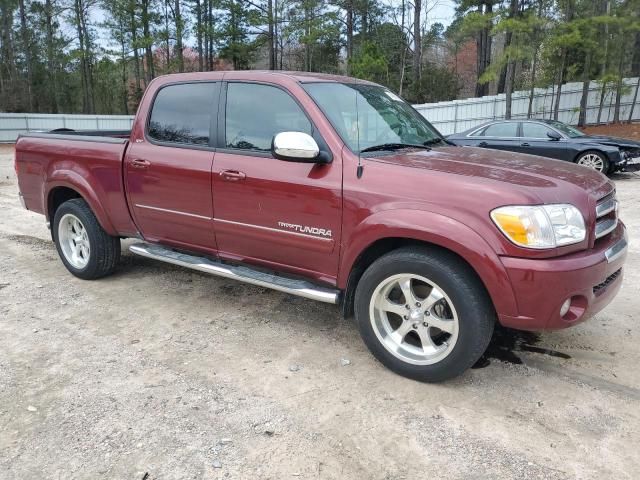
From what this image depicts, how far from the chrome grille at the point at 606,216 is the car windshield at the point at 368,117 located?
134cm

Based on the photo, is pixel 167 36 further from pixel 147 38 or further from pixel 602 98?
pixel 602 98

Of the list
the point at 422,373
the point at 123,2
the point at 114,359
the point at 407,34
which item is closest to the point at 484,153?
the point at 422,373

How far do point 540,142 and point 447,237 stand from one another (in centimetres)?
944

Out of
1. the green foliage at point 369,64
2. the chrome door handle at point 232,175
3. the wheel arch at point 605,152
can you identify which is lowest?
the wheel arch at point 605,152

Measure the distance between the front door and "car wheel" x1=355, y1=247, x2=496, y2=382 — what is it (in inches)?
15.5

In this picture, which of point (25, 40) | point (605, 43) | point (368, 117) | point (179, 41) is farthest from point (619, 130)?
point (25, 40)

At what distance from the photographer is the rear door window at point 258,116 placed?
3713mm

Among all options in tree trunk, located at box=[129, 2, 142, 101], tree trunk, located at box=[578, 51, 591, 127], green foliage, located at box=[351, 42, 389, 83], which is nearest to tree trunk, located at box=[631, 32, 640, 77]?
tree trunk, located at box=[578, 51, 591, 127]

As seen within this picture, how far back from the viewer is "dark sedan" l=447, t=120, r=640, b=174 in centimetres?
1096

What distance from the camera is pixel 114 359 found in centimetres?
358

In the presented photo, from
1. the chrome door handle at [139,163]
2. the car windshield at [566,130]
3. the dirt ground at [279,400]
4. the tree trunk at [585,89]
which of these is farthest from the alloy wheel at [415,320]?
the tree trunk at [585,89]

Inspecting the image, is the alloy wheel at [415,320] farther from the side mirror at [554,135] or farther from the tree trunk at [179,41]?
the tree trunk at [179,41]

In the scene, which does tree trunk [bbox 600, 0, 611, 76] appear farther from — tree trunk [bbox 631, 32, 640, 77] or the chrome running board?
the chrome running board

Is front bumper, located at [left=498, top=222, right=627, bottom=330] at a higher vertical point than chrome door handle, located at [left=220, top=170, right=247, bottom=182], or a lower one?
lower
